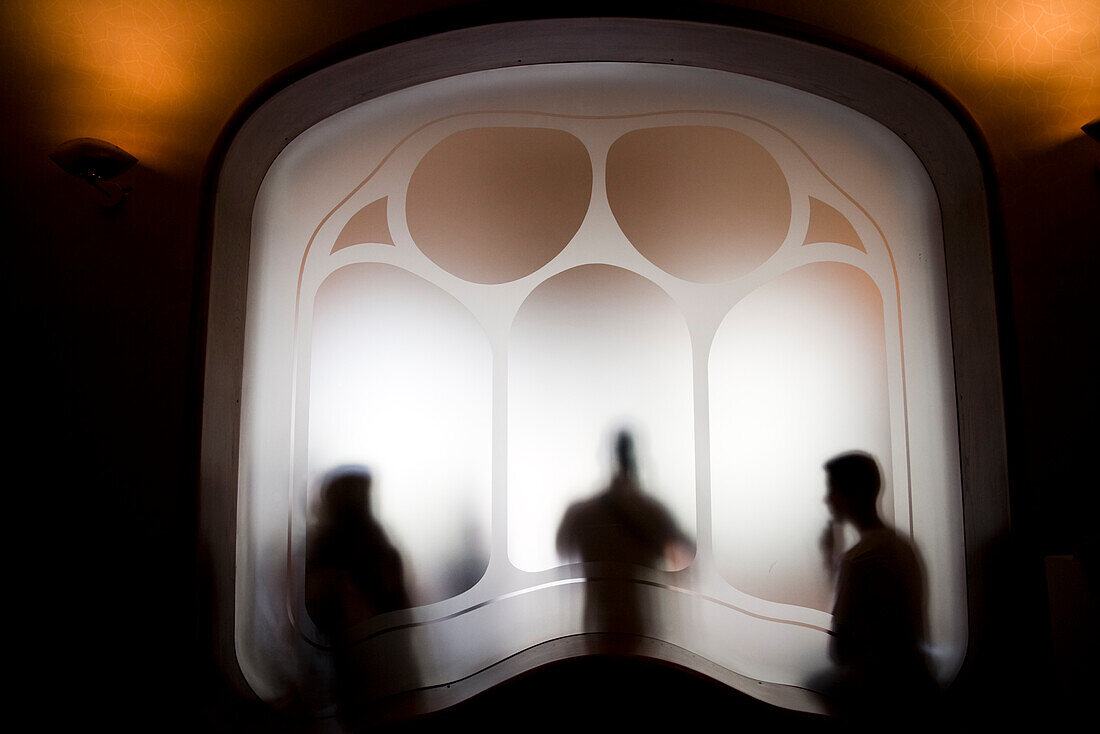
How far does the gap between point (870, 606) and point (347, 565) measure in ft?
7.11

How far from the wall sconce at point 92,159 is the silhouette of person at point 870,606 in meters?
2.87

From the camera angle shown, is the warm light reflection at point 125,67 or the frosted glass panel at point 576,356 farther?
the frosted glass panel at point 576,356

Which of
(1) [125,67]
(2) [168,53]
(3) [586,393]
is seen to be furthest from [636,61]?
(1) [125,67]

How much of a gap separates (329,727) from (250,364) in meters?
1.47

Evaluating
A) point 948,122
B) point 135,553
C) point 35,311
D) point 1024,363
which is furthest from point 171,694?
point 948,122

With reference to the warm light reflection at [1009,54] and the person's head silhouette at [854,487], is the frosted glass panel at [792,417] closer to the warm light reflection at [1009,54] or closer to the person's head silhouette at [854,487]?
the person's head silhouette at [854,487]

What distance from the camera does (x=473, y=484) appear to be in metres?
2.64

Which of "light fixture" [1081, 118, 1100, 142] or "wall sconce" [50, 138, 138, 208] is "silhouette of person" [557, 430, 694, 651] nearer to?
"light fixture" [1081, 118, 1100, 142]

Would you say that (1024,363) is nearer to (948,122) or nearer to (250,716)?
(948,122)

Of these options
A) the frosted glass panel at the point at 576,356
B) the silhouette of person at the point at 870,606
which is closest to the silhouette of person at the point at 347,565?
the frosted glass panel at the point at 576,356

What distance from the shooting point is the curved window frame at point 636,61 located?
2.15 metres

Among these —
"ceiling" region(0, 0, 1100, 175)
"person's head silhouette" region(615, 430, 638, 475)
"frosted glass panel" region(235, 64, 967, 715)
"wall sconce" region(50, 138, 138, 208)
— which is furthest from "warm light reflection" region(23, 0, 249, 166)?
"person's head silhouette" region(615, 430, 638, 475)

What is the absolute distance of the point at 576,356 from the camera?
2.69 m

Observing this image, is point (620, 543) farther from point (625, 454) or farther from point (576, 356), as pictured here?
point (576, 356)
